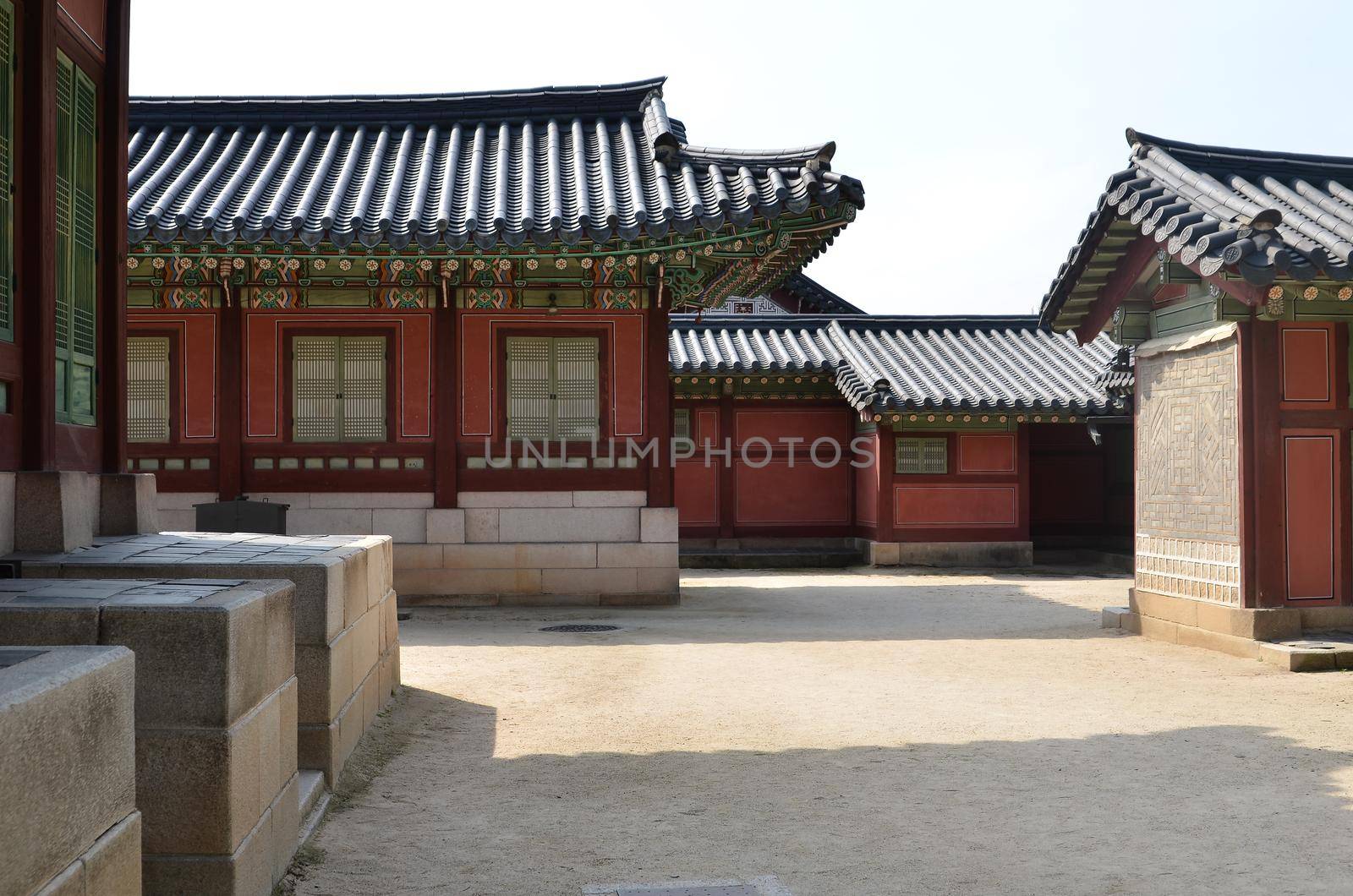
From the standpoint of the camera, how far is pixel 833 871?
14.2ft

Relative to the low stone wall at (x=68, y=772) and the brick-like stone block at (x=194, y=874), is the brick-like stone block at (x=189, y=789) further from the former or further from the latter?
the low stone wall at (x=68, y=772)

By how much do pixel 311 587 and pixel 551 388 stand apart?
859 cm

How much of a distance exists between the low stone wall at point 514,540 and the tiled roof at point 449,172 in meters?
2.94

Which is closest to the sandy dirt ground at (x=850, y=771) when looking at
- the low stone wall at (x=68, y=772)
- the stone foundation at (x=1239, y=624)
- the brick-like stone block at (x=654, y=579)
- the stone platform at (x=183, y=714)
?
the stone foundation at (x=1239, y=624)

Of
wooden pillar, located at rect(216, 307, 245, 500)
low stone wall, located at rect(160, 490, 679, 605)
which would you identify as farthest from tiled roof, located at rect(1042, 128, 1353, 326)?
wooden pillar, located at rect(216, 307, 245, 500)

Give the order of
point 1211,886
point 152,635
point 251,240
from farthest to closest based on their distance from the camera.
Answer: point 251,240 < point 1211,886 < point 152,635

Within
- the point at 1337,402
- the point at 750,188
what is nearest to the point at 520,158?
the point at 750,188

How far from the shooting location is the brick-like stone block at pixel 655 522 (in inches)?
520

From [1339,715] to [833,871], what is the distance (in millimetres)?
4451

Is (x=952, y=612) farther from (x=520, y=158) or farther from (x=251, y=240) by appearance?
(x=251, y=240)

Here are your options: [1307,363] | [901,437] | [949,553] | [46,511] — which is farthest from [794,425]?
[46,511]

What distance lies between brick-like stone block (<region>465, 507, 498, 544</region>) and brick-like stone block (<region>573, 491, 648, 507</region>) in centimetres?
93

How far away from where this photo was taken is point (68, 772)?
2.37 metres

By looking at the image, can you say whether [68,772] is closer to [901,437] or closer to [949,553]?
[901,437]
